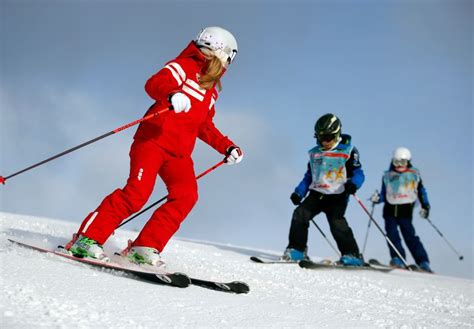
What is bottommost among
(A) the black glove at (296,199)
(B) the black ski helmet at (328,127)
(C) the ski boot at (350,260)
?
(C) the ski boot at (350,260)

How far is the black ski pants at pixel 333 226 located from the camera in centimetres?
666

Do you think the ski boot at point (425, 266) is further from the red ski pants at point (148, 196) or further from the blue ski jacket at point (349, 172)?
the red ski pants at point (148, 196)

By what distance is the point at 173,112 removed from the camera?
13.0 ft

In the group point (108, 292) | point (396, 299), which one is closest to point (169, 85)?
point (108, 292)

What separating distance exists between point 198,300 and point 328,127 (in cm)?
420

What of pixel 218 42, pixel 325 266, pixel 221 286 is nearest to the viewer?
pixel 221 286

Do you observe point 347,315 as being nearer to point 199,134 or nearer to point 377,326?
point 377,326

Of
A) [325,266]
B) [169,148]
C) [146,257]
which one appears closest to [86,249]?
[146,257]

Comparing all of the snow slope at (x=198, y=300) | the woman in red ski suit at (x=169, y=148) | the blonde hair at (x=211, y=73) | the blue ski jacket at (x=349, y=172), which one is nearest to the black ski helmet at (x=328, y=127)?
the blue ski jacket at (x=349, y=172)

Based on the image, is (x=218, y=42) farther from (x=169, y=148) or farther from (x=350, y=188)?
(x=350, y=188)

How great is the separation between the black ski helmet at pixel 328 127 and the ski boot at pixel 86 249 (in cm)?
379

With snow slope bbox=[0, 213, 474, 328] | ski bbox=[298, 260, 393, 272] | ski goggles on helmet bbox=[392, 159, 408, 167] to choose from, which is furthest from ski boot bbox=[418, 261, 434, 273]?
snow slope bbox=[0, 213, 474, 328]

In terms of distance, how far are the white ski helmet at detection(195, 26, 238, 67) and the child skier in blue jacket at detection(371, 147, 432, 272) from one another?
659 centimetres

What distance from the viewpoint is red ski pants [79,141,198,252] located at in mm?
3717
